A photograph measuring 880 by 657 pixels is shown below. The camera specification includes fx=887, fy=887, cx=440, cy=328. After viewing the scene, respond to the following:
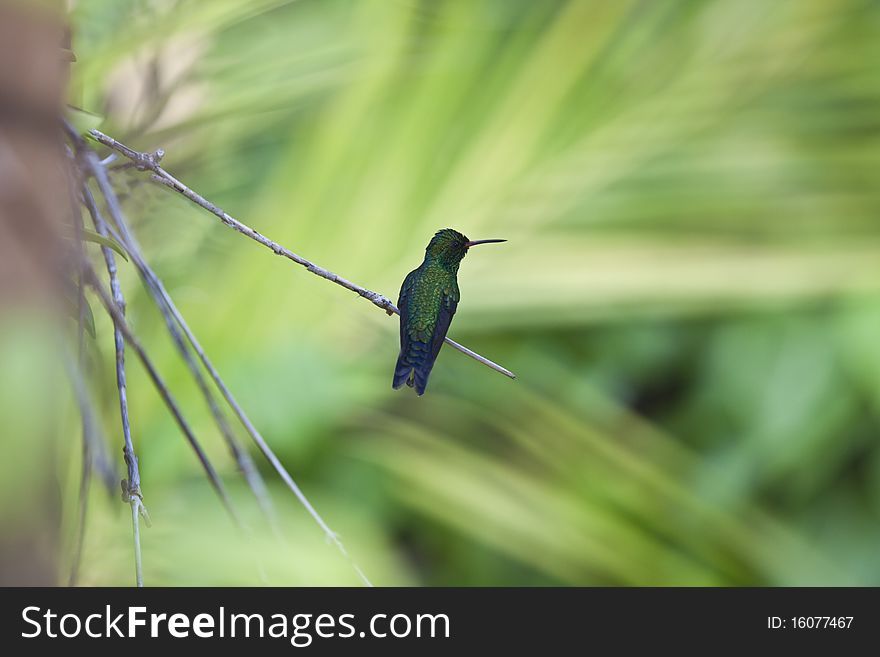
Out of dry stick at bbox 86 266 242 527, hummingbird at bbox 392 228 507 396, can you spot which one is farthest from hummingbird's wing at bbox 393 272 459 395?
dry stick at bbox 86 266 242 527

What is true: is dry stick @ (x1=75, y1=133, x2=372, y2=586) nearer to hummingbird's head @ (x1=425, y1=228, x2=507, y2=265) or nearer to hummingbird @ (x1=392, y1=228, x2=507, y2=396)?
hummingbird @ (x1=392, y1=228, x2=507, y2=396)

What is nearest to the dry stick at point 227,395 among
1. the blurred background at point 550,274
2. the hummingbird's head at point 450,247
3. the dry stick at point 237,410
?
the dry stick at point 237,410

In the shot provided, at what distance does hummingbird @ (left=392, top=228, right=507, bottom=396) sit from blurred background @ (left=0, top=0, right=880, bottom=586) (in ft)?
1.03

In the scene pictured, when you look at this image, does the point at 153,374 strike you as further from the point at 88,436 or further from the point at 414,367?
the point at 414,367

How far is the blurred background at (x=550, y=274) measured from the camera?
0.83m

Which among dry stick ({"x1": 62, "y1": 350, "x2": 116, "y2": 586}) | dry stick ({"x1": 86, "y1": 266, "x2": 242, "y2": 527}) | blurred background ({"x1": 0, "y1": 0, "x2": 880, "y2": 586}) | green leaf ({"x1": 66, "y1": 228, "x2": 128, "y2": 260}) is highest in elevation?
blurred background ({"x1": 0, "y1": 0, "x2": 880, "y2": 586})

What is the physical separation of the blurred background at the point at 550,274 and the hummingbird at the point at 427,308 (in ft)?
1.03

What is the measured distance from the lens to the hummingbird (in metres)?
0.40

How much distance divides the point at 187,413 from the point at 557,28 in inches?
21.5

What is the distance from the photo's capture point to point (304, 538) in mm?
850

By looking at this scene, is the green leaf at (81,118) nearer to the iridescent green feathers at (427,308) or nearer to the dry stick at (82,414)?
the dry stick at (82,414)

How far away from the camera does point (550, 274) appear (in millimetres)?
864

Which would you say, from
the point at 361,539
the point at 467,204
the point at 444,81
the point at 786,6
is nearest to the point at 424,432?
the point at 361,539
